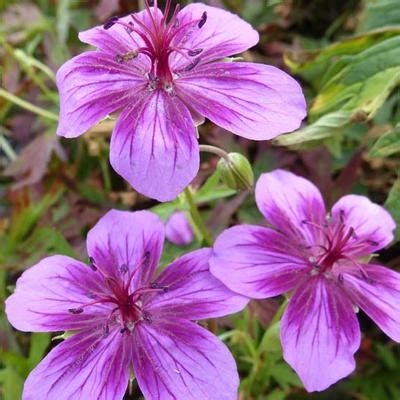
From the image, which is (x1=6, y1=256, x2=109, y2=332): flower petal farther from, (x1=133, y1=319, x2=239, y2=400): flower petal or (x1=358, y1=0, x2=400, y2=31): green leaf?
(x1=358, y1=0, x2=400, y2=31): green leaf

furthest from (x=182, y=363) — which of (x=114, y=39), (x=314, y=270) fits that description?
(x=114, y=39)

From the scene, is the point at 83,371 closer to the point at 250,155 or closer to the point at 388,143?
the point at 388,143

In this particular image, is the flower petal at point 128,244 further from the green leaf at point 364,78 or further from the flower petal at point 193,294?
the green leaf at point 364,78

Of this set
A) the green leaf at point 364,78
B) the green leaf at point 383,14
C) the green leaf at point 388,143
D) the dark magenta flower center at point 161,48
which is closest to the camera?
the dark magenta flower center at point 161,48

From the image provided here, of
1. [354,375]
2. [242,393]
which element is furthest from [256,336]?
[354,375]

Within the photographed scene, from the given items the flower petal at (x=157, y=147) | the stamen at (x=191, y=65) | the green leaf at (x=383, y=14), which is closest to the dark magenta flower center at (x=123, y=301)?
the flower petal at (x=157, y=147)
